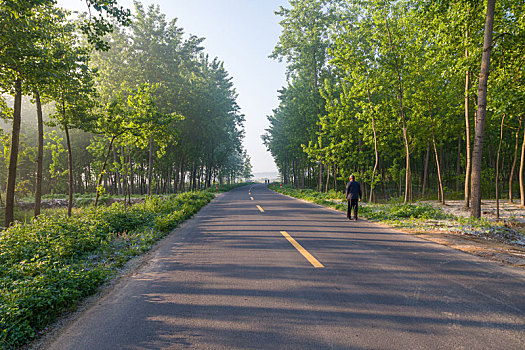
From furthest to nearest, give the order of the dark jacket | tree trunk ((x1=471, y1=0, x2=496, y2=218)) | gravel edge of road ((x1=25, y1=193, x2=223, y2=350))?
the dark jacket
tree trunk ((x1=471, y1=0, x2=496, y2=218))
gravel edge of road ((x1=25, y1=193, x2=223, y2=350))

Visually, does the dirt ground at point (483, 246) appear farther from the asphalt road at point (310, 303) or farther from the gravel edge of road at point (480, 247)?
the asphalt road at point (310, 303)

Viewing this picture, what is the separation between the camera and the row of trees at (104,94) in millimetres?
8540

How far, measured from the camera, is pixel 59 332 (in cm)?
302

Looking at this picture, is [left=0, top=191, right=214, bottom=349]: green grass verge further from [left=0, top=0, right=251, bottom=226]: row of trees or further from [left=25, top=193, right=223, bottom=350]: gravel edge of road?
[left=0, top=0, right=251, bottom=226]: row of trees

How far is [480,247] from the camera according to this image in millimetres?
6152

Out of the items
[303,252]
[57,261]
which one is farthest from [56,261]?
[303,252]

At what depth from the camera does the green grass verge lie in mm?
3086

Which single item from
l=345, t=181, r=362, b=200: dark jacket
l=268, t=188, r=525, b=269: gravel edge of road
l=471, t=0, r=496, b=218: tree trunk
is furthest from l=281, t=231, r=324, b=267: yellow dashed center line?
l=471, t=0, r=496, b=218: tree trunk

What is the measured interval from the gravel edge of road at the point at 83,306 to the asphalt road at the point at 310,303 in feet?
0.37

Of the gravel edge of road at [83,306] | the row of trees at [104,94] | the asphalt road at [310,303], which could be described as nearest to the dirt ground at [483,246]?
the asphalt road at [310,303]

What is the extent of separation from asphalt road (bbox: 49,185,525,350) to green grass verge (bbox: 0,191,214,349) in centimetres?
44

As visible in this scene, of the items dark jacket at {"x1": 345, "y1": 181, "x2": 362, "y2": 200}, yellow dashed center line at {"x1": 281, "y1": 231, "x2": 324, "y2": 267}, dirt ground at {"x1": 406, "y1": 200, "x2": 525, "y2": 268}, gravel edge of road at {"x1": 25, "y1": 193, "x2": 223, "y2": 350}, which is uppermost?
dark jacket at {"x1": 345, "y1": 181, "x2": 362, "y2": 200}

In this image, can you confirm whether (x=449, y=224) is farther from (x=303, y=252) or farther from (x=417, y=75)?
(x=417, y=75)

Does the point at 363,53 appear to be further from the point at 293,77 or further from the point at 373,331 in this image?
the point at 373,331
